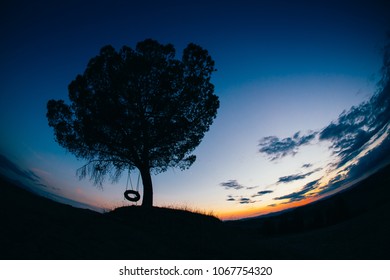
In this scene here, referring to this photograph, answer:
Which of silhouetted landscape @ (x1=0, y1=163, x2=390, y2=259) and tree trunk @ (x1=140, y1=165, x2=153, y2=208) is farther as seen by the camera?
tree trunk @ (x1=140, y1=165, x2=153, y2=208)

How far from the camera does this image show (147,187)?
696 inches

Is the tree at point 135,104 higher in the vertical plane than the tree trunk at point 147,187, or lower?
higher

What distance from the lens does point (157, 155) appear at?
64.1ft

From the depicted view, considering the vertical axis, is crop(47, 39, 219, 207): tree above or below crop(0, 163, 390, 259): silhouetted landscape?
above

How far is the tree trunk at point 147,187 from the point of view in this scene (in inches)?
682

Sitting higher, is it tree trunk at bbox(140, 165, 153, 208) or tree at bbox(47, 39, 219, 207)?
tree at bbox(47, 39, 219, 207)

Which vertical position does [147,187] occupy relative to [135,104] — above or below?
below

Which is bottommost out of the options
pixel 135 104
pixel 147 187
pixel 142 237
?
pixel 142 237

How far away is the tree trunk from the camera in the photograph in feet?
56.8

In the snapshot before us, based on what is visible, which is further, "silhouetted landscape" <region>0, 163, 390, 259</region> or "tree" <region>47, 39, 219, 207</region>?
"tree" <region>47, 39, 219, 207</region>

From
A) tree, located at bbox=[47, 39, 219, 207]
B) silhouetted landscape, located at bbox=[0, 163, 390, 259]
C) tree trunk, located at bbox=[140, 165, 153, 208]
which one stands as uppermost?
tree, located at bbox=[47, 39, 219, 207]

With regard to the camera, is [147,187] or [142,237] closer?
[142,237]
